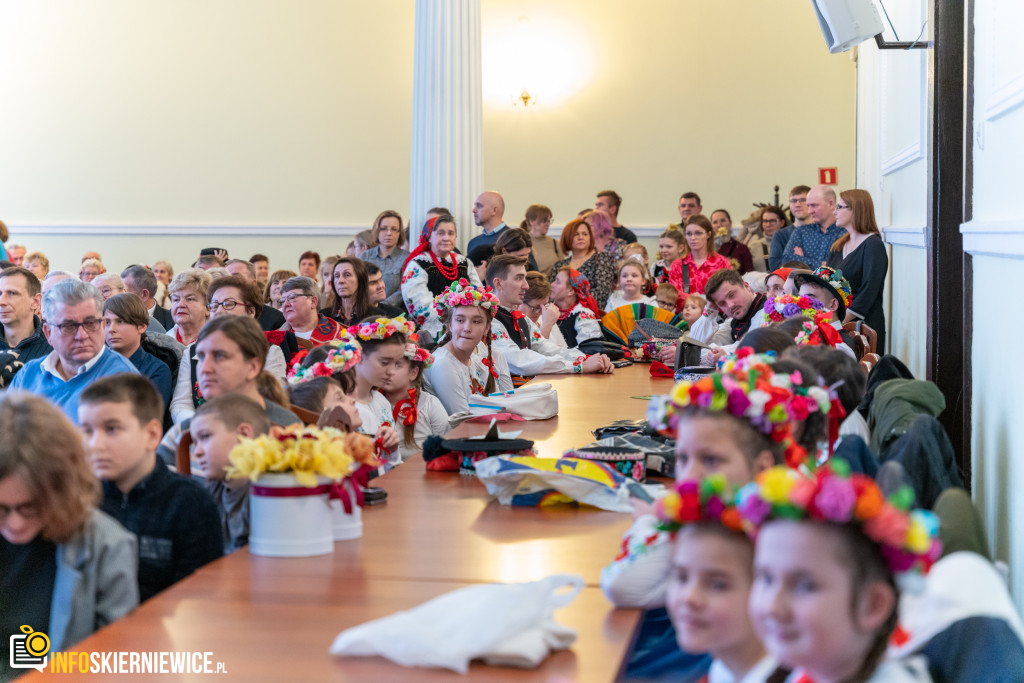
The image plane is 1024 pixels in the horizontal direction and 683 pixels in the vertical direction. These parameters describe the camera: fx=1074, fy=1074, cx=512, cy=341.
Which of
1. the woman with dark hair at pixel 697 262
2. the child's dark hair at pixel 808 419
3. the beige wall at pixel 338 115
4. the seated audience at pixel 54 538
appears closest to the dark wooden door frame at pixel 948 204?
the child's dark hair at pixel 808 419

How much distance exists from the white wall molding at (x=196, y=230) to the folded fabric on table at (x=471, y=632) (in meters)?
10.6

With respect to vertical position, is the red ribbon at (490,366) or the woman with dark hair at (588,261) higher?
the woman with dark hair at (588,261)

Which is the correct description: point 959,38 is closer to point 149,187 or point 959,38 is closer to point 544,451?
point 544,451

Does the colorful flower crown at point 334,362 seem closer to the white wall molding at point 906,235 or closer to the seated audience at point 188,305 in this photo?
the seated audience at point 188,305

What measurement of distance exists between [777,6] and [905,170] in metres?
5.22

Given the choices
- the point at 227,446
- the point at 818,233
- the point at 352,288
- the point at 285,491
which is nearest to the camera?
the point at 285,491

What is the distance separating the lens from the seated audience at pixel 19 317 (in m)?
5.04

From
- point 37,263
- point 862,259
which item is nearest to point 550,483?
point 862,259

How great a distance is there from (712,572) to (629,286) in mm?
6241

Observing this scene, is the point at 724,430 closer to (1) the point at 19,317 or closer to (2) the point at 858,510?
(2) the point at 858,510

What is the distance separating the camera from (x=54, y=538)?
2.23 metres

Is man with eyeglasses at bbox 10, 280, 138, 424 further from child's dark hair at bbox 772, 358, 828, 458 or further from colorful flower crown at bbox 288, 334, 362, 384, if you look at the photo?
child's dark hair at bbox 772, 358, 828, 458

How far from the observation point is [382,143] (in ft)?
40.5

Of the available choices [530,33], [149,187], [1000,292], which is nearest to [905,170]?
[1000,292]
